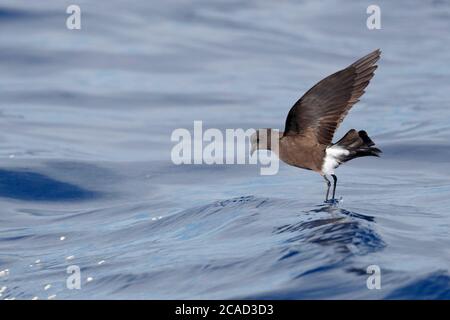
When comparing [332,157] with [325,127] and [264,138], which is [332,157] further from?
[264,138]

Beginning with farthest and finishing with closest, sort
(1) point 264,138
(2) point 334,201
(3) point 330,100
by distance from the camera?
(2) point 334,201 < (1) point 264,138 < (3) point 330,100


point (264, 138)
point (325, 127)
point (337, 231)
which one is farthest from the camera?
point (264, 138)

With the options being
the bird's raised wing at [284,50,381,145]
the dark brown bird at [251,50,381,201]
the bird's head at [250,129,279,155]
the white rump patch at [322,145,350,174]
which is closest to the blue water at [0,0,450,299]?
the white rump patch at [322,145,350,174]

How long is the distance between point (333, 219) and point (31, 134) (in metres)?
7.51

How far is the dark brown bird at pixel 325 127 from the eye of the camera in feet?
26.8

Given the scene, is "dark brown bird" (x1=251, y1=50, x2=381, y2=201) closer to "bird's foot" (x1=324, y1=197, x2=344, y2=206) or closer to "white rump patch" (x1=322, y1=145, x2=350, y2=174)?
"white rump patch" (x1=322, y1=145, x2=350, y2=174)

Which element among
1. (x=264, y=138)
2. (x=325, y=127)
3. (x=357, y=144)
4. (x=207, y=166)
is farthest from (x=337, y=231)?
(x=207, y=166)

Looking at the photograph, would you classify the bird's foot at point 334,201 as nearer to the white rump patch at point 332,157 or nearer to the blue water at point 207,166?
the blue water at point 207,166

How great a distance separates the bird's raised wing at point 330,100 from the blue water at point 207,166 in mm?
772

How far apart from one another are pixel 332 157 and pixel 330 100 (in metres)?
0.57

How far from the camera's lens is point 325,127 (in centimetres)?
852

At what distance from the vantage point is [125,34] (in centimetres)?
2053

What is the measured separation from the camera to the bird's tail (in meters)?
8.27
